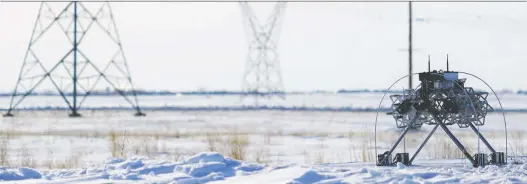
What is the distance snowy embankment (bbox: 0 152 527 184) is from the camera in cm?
1124

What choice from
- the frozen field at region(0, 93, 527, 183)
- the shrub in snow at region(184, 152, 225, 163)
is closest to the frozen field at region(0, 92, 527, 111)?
the frozen field at region(0, 93, 527, 183)

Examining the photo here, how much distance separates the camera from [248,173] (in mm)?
12719

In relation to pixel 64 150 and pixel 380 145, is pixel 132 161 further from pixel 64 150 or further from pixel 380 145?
pixel 380 145

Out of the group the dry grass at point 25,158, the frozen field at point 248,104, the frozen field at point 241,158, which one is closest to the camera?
the frozen field at point 241,158

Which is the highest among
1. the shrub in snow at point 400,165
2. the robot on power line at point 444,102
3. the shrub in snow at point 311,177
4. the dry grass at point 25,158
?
the robot on power line at point 444,102

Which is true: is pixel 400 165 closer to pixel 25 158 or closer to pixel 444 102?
pixel 444 102

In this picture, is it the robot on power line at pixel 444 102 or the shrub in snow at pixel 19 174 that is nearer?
the robot on power line at pixel 444 102

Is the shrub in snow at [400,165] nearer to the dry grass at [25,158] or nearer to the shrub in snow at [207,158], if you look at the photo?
the shrub in snow at [207,158]

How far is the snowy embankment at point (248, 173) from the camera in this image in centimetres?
1124

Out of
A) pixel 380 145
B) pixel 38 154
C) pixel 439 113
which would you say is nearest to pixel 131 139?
pixel 38 154

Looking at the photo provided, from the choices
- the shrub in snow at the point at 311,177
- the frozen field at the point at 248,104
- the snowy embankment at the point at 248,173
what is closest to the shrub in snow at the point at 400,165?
the snowy embankment at the point at 248,173

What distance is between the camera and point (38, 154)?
66.8ft

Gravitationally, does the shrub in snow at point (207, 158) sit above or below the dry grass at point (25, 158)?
above

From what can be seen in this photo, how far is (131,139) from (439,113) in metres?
13.5
